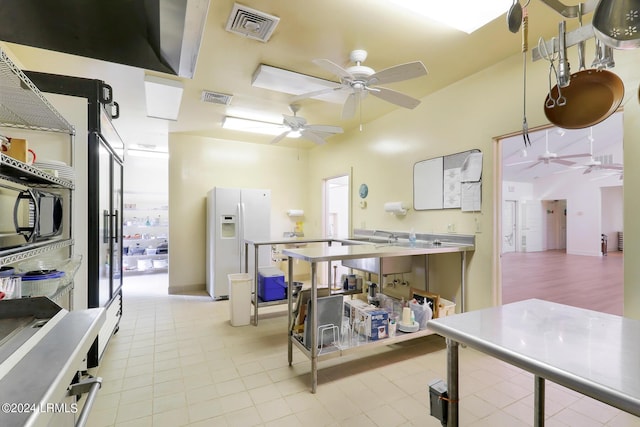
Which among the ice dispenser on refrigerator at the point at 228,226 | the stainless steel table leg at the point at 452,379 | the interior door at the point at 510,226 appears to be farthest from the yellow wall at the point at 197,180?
the interior door at the point at 510,226

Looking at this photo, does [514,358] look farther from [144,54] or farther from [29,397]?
[144,54]

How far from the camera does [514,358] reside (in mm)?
911

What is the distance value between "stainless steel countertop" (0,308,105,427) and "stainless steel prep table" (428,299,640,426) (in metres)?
1.12

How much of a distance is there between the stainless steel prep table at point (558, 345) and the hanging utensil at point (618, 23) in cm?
101

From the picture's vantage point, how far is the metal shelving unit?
117cm

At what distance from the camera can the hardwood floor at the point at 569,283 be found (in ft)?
13.8

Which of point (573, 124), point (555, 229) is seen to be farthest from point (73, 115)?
point (555, 229)

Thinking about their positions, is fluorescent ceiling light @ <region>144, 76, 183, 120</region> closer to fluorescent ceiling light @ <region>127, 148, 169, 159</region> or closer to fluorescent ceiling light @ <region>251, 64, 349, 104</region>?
fluorescent ceiling light @ <region>251, 64, 349, 104</region>

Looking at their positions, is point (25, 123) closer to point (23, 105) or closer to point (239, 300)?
point (23, 105)

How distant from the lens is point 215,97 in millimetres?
3459

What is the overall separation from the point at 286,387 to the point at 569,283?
5.58 metres

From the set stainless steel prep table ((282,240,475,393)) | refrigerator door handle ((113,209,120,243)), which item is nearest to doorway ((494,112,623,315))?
stainless steel prep table ((282,240,475,393))

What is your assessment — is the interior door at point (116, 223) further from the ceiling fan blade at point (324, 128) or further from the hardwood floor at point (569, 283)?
the hardwood floor at point (569, 283)

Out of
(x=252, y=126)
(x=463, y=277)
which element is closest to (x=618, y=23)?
(x=463, y=277)
